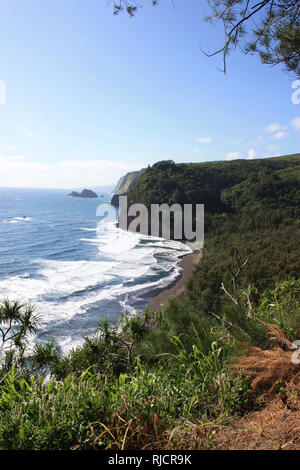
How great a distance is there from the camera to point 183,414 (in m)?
2.25

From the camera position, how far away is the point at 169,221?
55438mm

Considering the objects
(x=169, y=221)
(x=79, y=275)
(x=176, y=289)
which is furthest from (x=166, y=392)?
(x=169, y=221)

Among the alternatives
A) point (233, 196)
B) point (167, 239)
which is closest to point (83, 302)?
point (167, 239)

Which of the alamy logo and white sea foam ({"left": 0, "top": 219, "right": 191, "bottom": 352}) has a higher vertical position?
the alamy logo

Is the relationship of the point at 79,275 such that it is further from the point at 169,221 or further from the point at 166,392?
the point at 169,221

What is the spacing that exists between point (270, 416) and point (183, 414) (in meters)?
0.68

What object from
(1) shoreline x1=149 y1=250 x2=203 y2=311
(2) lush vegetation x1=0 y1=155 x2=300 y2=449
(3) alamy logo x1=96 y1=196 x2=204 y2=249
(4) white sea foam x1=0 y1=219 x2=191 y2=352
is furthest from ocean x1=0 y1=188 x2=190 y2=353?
(2) lush vegetation x1=0 y1=155 x2=300 y2=449

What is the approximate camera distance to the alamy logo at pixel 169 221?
169ft

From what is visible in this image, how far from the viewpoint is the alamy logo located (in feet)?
169

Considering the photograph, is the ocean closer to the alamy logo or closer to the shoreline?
the shoreline

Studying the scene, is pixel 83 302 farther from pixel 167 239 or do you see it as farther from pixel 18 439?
pixel 167 239

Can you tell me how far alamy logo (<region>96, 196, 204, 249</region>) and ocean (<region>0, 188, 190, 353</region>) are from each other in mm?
3415

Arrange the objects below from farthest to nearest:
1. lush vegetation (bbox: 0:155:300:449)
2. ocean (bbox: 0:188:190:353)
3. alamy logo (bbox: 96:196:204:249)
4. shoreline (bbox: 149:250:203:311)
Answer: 1. alamy logo (bbox: 96:196:204:249)
2. shoreline (bbox: 149:250:203:311)
3. ocean (bbox: 0:188:190:353)
4. lush vegetation (bbox: 0:155:300:449)
